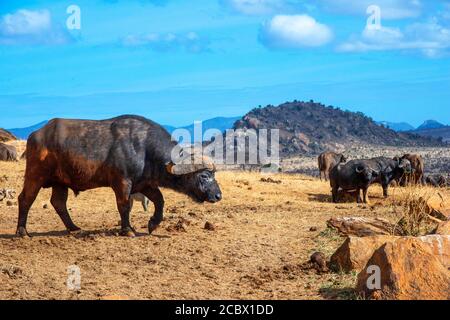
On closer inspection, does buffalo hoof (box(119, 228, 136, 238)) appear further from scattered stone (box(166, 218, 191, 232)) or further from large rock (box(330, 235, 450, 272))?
large rock (box(330, 235, 450, 272))

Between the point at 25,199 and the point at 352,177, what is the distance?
39.6 ft

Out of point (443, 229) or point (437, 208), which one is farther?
point (437, 208)

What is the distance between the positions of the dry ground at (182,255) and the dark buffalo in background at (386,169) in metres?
6.51

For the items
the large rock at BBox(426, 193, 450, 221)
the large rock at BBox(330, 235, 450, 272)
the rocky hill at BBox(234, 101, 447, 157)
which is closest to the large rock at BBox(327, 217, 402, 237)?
the large rock at BBox(426, 193, 450, 221)

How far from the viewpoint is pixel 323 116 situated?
274 ft

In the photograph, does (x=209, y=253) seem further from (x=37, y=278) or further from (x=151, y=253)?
(x=37, y=278)

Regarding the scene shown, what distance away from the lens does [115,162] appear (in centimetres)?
1205

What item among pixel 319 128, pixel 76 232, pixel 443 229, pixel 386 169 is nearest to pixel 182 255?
pixel 76 232

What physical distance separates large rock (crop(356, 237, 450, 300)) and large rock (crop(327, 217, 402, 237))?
3.75 metres

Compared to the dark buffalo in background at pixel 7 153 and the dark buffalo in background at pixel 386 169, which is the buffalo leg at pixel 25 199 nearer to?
the dark buffalo in background at pixel 386 169

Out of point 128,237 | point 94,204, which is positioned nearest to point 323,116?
point 94,204

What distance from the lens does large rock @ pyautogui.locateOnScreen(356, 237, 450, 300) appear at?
7.87m

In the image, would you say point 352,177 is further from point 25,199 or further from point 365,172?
point 25,199
